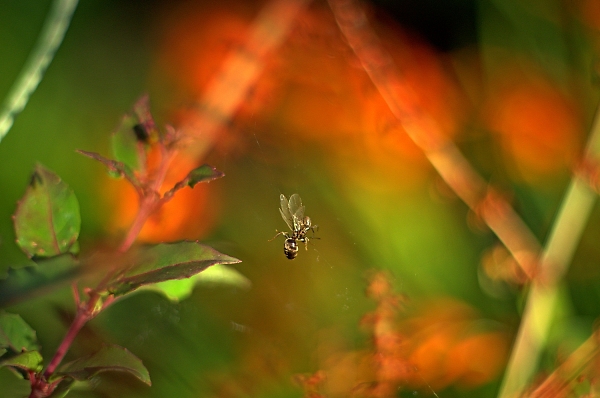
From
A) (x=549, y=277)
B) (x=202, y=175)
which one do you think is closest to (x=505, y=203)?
(x=549, y=277)

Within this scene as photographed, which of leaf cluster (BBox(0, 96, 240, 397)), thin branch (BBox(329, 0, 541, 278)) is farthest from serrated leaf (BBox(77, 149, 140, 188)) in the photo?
thin branch (BBox(329, 0, 541, 278))

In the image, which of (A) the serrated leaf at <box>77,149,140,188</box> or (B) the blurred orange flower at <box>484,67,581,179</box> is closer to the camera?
(A) the serrated leaf at <box>77,149,140,188</box>

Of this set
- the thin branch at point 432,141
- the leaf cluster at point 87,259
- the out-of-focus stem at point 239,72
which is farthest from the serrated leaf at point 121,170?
the thin branch at point 432,141

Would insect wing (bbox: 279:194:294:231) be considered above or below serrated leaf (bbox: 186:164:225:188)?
above

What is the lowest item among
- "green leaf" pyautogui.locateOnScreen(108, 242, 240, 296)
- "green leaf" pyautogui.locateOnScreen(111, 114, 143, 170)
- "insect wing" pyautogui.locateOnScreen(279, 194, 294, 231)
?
"green leaf" pyautogui.locateOnScreen(108, 242, 240, 296)

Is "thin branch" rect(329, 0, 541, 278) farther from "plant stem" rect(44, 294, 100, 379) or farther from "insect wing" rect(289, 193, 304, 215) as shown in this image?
"plant stem" rect(44, 294, 100, 379)

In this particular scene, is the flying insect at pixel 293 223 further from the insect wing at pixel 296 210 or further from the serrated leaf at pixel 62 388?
the serrated leaf at pixel 62 388
